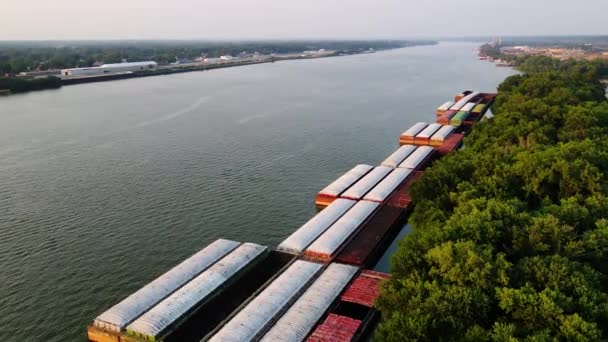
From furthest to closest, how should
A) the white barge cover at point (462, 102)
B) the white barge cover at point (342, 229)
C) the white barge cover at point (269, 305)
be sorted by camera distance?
the white barge cover at point (462, 102) → the white barge cover at point (342, 229) → the white barge cover at point (269, 305)

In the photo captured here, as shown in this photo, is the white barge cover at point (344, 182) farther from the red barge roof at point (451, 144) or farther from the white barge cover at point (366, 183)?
the red barge roof at point (451, 144)

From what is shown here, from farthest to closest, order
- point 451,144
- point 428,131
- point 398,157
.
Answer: point 428,131
point 451,144
point 398,157

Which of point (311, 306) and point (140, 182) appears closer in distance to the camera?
point (311, 306)

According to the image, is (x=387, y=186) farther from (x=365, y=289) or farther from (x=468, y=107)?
(x=468, y=107)

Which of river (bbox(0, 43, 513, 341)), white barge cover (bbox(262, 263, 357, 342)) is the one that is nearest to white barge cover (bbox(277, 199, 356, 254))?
river (bbox(0, 43, 513, 341))

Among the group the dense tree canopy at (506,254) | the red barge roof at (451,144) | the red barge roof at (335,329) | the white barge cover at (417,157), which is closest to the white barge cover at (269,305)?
the red barge roof at (335,329)

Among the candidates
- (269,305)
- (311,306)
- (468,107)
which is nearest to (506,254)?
(311,306)

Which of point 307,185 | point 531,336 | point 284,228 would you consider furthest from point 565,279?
point 307,185

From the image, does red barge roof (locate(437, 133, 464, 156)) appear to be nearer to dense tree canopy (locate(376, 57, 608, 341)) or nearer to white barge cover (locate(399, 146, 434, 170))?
white barge cover (locate(399, 146, 434, 170))
